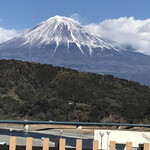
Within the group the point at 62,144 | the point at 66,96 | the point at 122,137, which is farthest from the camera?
the point at 66,96

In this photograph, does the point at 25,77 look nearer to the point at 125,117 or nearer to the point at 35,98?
the point at 35,98

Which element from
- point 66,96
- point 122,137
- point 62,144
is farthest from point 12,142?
point 66,96

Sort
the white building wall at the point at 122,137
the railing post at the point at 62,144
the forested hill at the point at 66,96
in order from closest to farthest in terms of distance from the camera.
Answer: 1. the railing post at the point at 62,144
2. the white building wall at the point at 122,137
3. the forested hill at the point at 66,96

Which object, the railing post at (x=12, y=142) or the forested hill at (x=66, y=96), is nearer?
the railing post at (x=12, y=142)

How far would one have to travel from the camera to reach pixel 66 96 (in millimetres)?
159375

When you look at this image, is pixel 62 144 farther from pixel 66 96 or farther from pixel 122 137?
pixel 66 96

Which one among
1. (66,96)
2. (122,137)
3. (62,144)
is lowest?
(62,144)

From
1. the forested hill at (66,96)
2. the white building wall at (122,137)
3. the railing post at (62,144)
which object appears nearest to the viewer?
the railing post at (62,144)

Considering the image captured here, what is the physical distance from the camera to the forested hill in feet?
481

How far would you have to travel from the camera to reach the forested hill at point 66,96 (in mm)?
146750

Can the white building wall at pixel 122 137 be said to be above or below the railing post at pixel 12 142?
above

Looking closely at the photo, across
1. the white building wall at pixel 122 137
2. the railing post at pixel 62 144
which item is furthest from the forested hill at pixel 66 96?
the railing post at pixel 62 144

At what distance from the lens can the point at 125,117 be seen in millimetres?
147125

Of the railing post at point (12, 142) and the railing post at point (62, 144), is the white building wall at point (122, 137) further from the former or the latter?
the railing post at point (12, 142)
